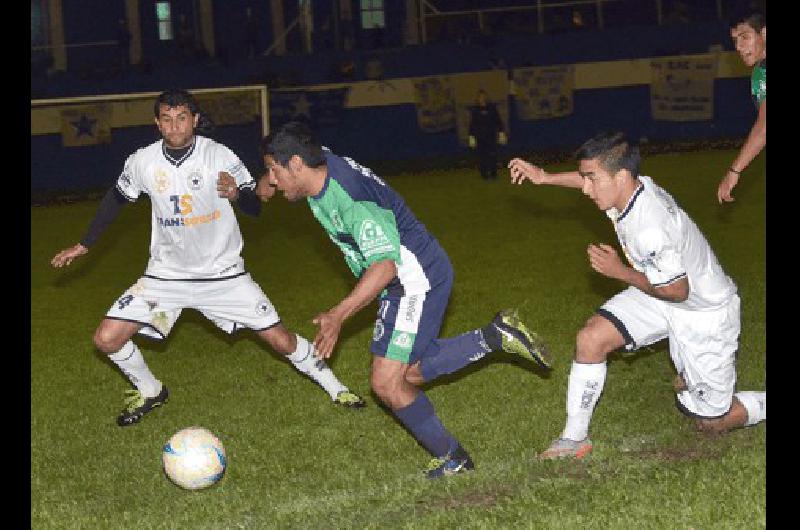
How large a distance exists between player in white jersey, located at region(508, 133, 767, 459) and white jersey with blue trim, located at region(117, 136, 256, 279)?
97.6 inches

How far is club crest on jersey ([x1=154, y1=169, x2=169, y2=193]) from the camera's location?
900 centimetres

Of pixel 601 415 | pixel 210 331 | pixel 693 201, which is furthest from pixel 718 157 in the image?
pixel 601 415

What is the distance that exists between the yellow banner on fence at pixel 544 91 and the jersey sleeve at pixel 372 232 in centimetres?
2390

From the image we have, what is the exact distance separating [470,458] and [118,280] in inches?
348

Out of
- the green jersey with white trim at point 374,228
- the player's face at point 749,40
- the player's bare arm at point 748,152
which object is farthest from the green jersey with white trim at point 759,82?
the green jersey with white trim at point 374,228

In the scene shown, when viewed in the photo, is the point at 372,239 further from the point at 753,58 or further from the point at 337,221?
the point at 753,58

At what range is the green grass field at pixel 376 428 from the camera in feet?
21.1

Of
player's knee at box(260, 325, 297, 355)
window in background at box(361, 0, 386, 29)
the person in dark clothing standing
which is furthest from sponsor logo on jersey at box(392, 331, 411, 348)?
window in background at box(361, 0, 386, 29)

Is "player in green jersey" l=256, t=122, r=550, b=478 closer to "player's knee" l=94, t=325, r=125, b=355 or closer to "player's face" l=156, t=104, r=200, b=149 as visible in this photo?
"player's face" l=156, t=104, r=200, b=149

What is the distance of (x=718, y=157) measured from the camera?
82.5 ft

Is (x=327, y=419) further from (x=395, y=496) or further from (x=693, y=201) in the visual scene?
(x=693, y=201)

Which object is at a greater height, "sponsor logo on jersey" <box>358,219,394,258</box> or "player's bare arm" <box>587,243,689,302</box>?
"sponsor logo on jersey" <box>358,219,394,258</box>

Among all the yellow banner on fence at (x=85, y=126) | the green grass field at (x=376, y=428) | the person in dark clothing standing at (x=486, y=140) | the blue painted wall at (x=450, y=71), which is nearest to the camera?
the green grass field at (x=376, y=428)

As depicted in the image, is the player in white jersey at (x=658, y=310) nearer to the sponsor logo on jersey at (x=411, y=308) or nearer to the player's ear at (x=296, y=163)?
the sponsor logo on jersey at (x=411, y=308)
